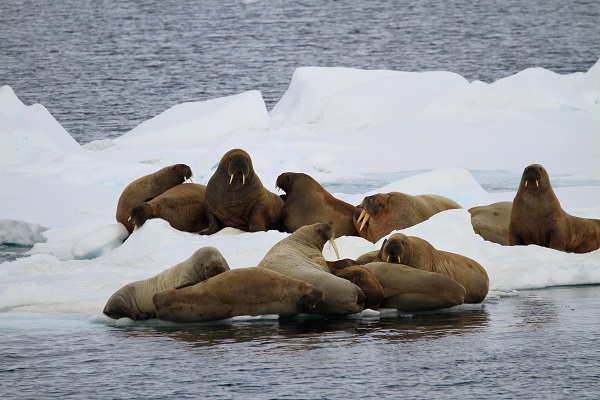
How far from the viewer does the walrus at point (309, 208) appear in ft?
36.5

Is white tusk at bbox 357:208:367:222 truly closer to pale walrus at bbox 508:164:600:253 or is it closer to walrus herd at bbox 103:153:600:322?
walrus herd at bbox 103:153:600:322

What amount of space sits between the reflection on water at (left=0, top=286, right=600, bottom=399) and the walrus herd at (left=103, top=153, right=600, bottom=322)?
0.16 meters

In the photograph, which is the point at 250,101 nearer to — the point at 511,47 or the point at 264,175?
the point at 264,175

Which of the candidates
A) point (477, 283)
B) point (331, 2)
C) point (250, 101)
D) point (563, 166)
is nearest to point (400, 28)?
point (331, 2)

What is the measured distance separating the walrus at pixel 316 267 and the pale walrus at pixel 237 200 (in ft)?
8.21

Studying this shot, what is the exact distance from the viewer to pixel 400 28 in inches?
2557

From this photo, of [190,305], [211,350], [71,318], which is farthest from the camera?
[71,318]

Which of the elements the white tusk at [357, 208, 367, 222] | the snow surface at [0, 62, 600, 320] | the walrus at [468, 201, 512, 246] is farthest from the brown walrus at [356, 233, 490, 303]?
the walrus at [468, 201, 512, 246]

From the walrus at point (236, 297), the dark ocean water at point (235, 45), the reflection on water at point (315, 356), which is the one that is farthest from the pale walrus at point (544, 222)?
the dark ocean water at point (235, 45)

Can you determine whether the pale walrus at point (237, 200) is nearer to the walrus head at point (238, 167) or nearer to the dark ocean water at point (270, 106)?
the walrus head at point (238, 167)

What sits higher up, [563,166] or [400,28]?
[400,28]

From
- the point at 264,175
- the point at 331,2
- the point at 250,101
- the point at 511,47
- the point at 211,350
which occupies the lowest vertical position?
the point at 211,350

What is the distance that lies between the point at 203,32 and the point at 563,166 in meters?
49.0

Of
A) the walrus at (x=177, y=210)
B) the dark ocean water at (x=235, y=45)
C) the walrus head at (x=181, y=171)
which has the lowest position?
the walrus at (x=177, y=210)
